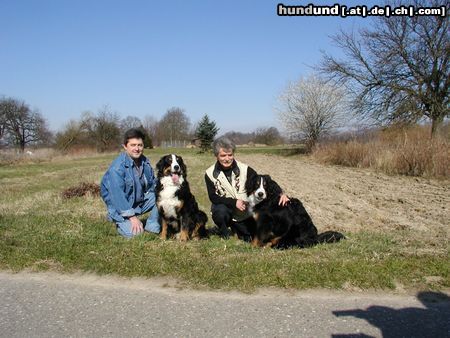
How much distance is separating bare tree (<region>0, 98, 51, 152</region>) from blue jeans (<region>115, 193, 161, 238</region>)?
63.9 m

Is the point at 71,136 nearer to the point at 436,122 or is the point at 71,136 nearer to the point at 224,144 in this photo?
the point at 436,122

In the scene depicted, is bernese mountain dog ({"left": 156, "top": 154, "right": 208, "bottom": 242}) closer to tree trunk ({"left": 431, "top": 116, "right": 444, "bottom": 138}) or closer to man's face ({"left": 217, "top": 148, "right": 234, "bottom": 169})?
man's face ({"left": 217, "top": 148, "right": 234, "bottom": 169})

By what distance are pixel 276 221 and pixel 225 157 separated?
Answer: 1207mm

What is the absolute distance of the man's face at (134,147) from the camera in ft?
18.7

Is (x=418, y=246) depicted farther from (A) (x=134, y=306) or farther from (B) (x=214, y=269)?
(A) (x=134, y=306)

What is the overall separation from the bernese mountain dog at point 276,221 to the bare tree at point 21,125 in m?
65.3

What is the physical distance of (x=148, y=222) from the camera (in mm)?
6055

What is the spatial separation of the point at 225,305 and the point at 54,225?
12.7 ft

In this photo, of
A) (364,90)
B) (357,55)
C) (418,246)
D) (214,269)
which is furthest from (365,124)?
(214,269)

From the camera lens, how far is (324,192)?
12805mm

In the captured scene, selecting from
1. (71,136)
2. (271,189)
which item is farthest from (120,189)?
(71,136)

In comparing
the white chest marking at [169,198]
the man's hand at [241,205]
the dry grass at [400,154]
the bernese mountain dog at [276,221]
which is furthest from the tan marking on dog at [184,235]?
the dry grass at [400,154]

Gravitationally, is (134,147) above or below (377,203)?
above

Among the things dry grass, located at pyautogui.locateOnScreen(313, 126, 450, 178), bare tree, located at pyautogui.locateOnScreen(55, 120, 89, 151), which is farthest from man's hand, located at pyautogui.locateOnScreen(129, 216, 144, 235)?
bare tree, located at pyautogui.locateOnScreen(55, 120, 89, 151)
